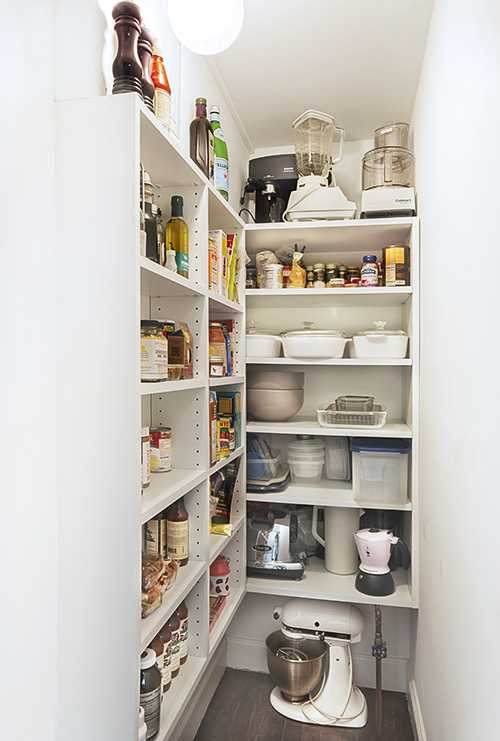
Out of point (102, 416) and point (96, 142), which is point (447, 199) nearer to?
point (96, 142)

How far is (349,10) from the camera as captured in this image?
169 centimetres

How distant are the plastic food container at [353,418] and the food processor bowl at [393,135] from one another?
1.14 meters

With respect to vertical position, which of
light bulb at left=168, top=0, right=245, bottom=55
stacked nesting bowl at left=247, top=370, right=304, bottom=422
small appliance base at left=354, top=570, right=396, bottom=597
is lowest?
small appliance base at left=354, top=570, right=396, bottom=597

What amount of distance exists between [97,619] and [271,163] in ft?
6.68

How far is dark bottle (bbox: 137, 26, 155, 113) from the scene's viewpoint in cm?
117

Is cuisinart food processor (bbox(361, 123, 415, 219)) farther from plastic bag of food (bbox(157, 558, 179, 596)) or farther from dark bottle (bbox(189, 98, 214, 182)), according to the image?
plastic bag of food (bbox(157, 558, 179, 596))

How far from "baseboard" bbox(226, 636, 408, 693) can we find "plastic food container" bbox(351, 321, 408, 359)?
1396 mm

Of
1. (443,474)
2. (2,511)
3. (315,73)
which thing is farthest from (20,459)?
(315,73)

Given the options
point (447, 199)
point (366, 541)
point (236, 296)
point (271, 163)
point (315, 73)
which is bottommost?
point (366, 541)

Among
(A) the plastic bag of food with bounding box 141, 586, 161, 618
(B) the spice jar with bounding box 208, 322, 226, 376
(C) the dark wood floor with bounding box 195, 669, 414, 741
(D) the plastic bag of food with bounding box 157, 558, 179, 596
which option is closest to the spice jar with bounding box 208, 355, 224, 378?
(B) the spice jar with bounding box 208, 322, 226, 376

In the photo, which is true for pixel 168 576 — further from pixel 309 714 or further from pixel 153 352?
pixel 309 714

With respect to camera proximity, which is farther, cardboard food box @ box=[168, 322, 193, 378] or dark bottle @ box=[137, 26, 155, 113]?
cardboard food box @ box=[168, 322, 193, 378]

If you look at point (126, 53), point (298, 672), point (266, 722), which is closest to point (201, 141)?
point (126, 53)

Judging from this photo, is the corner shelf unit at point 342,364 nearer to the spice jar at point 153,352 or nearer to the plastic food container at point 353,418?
the plastic food container at point 353,418
